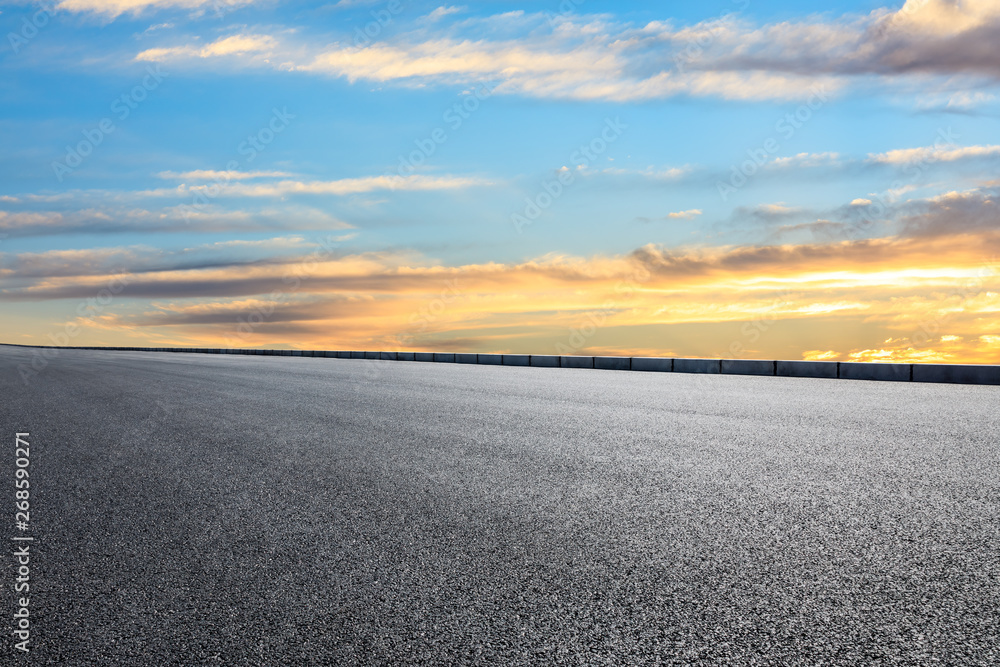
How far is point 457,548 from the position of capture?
14.5 ft

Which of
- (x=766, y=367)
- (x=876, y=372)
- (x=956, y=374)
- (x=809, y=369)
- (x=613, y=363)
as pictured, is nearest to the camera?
(x=956, y=374)

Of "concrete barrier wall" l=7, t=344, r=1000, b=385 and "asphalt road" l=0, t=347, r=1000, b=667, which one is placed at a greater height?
"concrete barrier wall" l=7, t=344, r=1000, b=385

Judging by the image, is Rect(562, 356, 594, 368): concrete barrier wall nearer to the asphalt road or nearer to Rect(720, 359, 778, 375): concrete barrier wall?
Rect(720, 359, 778, 375): concrete barrier wall

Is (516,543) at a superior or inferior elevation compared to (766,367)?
inferior

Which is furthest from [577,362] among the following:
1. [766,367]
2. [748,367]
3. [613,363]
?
[766,367]

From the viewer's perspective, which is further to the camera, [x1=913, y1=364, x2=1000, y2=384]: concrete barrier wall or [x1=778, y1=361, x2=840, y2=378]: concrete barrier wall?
[x1=778, y1=361, x2=840, y2=378]: concrete barrier wall

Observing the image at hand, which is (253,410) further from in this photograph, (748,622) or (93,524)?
(748,622)

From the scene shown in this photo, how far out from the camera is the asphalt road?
10.4ft

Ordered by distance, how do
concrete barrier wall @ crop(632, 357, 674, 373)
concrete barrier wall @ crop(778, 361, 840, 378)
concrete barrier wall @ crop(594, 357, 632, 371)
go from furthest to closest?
concrete barrier wall @ crop(594, 357, 632, 371) → concrete barrier wall @ crop(632, 357, 674, 373) → concrete barrier wall @ crop(778, 361, 840, 378)

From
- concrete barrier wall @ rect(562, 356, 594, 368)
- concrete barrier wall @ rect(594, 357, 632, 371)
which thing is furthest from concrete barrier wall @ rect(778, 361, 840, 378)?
concrete barrier wall @ rect(562, 356, 594, 368)

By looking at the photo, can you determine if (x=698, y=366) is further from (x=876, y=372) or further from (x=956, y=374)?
(x=956, y=374)

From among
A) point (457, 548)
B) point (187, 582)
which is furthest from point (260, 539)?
point (457, 548)

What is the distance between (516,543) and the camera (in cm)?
450

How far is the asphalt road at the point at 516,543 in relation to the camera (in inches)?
125
